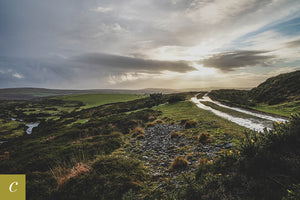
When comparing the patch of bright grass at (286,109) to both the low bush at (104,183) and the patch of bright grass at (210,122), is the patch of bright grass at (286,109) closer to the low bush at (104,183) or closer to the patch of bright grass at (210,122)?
the patch of bright grass at (210,122)

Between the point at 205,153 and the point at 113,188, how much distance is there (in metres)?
5.87

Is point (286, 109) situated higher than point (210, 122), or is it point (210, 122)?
point (286, 109)

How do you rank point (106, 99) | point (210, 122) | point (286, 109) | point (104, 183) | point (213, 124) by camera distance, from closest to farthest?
point (104, 183)
point (213, 124)
point (210, 122)
point (286, 109)
point (106, 99)

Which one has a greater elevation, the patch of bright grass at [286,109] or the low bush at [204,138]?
the patch of bright grass at [286,109]

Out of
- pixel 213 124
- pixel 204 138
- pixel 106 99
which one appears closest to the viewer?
pixel 204 138

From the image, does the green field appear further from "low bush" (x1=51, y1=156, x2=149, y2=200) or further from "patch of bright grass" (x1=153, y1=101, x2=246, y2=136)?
"low bush" (x1=51, y1=156, x2=149, y2=200)

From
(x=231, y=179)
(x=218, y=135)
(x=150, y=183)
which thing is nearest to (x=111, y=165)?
(x=150, y=183)

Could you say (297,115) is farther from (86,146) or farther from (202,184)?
(86,146)

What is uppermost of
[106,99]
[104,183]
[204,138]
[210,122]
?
[210,122]

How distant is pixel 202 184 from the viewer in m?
4.85

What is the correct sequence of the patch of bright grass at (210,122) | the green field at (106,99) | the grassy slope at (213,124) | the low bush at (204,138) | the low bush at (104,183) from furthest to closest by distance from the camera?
1. the green field at (106,99)
2. the patch of bright grass at (210,122)
3. the grassy slope at (213,124)
4. the low bush at (204,138)
5. the low bush at (104,183)

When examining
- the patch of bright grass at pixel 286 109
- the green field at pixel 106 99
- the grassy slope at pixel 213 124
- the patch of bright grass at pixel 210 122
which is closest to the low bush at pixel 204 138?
the grassy slope at pixel 213 124

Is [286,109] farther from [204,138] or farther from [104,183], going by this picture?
[104,183]

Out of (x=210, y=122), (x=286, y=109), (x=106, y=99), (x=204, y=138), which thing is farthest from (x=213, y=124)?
(x=106, y=99)
